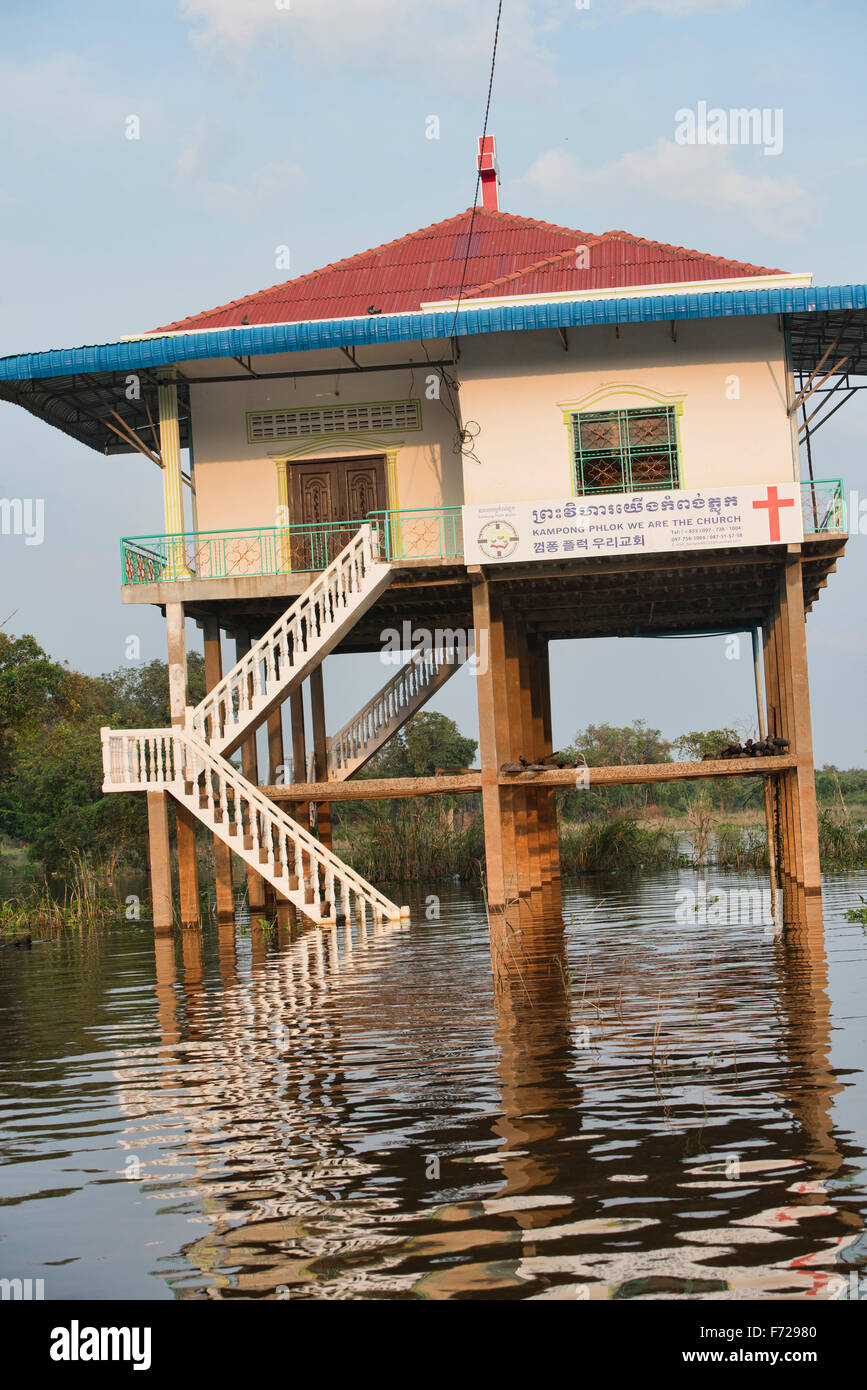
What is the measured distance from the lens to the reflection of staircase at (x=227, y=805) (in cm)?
1872

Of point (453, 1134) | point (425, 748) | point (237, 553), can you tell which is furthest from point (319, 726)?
point (425, 748)

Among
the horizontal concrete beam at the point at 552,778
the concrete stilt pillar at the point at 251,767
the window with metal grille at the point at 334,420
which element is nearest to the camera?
the horizontal concrete beam at the point at 552,778

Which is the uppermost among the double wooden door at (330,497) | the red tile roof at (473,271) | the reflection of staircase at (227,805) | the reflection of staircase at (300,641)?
the red tile roof at (473,271)

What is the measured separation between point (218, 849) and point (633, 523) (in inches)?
320

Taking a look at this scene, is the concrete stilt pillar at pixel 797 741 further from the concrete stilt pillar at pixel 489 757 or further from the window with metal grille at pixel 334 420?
the window with metal grille at pixel 334 420

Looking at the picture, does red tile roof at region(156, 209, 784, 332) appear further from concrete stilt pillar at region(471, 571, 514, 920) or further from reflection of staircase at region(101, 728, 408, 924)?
reflection of staircase at region(101, 728, 408, 924)

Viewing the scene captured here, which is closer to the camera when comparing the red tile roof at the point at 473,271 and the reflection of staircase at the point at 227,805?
the reflection of staircase at the point at 227,805

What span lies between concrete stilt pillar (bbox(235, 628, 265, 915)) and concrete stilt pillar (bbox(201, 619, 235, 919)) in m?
0.48

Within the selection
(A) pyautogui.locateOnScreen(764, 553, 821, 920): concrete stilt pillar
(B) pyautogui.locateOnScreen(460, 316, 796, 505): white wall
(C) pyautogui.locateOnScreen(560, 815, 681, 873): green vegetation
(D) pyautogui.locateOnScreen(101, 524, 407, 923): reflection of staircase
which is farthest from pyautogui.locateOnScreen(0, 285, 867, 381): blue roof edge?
(C) pyautogui.locateOnScreen(560, 815, 681, 873): green vegetation

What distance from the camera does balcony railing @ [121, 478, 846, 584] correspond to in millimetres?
20234

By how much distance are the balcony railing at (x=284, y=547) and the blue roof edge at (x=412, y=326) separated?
243cm

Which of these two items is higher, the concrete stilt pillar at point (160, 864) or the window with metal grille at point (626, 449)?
the window with metal grille at point (626, 449)

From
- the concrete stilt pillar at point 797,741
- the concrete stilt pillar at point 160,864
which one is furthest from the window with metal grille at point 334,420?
the concrete stilt pillar at point 797,741
